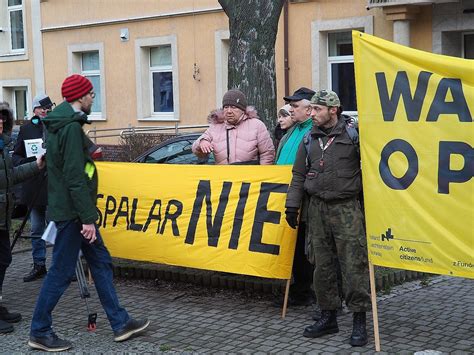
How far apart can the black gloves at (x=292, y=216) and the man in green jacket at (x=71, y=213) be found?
4.68ft

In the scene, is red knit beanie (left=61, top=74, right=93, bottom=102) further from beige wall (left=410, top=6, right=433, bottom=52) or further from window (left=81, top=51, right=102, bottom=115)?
window (left=81, top=51, right=102, bottom=115)

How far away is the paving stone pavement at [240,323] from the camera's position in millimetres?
5941

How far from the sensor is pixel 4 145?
6773 millimetres

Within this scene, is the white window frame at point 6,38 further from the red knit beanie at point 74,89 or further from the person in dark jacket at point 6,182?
the red knit beanie at point 74,89

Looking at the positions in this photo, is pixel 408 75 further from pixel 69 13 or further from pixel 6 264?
pixel 69 13

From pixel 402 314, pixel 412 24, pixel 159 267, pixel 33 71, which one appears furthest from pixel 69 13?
pixel 402 314

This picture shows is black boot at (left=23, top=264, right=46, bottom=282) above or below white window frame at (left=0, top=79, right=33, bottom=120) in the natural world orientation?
below

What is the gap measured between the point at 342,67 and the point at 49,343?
13067mm

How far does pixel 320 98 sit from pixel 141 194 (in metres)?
2.49

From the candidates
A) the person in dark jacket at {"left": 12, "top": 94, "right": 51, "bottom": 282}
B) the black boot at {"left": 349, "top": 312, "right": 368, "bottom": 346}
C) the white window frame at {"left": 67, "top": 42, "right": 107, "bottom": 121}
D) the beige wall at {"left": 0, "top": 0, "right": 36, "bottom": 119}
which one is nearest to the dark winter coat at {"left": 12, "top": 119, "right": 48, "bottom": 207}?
the person in dark jacket at {"left": 12, "top": 94, "right": 51, "bottom": 282}

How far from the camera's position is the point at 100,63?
22.4 metres

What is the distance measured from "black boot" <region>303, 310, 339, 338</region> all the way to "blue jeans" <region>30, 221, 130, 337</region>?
1.41 m

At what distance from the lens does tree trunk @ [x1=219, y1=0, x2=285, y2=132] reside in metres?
9.13

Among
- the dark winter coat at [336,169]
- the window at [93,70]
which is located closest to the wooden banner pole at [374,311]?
the dark winter coat at [336,169]
